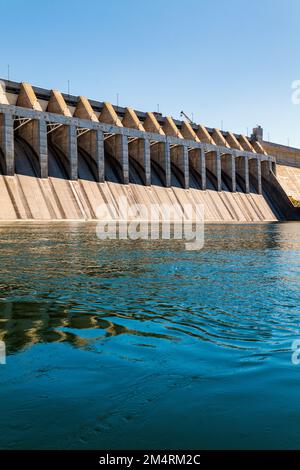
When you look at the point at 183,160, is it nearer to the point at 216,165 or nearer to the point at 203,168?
the point at 203,168

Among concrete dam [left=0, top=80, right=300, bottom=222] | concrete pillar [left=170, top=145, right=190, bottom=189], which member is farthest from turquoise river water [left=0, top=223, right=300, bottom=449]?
concrete pillar [left=170, top=145, right=190, bottom=189]

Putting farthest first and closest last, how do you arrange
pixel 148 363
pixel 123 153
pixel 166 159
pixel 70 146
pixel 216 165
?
pixel 216 165, pixel 166 159, pixel 123 153, pixel 70 146, pixel 148 363

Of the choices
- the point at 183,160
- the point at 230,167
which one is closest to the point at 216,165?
the point at 230,167

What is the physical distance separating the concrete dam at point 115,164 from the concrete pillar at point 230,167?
0.46 ft

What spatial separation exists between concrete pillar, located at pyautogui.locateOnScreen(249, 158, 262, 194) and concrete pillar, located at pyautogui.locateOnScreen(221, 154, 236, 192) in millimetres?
6840

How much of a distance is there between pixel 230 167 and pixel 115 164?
21.7m

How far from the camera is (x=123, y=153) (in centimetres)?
5034

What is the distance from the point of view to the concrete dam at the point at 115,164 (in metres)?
40.8

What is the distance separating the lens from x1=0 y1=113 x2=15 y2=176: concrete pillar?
38688 mm

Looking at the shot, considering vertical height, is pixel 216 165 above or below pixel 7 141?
above

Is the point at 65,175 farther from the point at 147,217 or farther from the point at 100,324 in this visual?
the point at 100,324

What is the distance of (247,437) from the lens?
2977 millimetres
